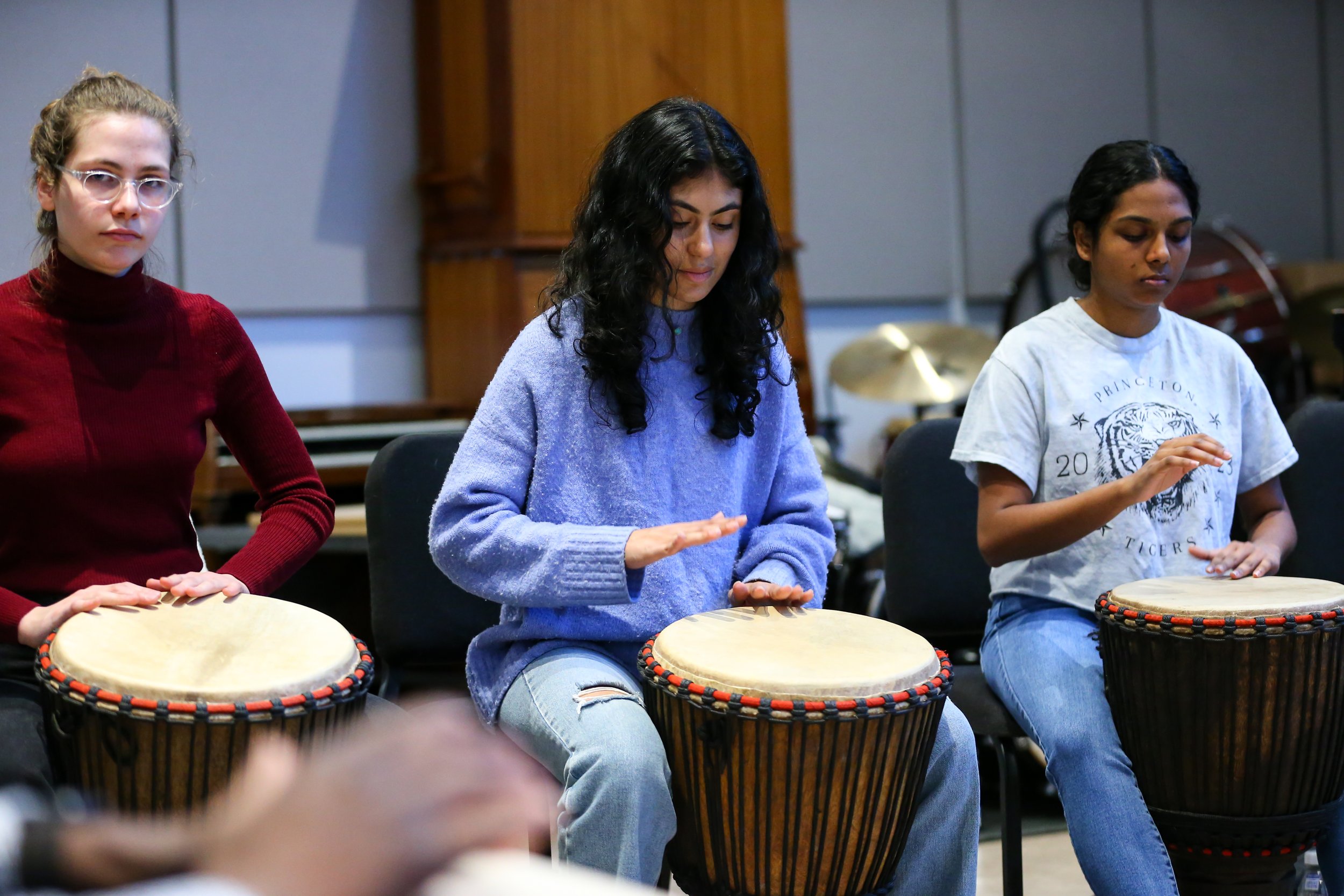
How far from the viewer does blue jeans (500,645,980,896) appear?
1668 millimetres

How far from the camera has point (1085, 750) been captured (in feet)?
6.45

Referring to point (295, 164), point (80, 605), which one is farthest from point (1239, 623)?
point (295, 164)

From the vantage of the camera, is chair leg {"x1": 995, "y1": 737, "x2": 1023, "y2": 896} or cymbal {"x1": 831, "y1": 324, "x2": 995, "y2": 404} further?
cymbal {"x1": 831, "y1": 324, "x2": 995, "y2": 404}

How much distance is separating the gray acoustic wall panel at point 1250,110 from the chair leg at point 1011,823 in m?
5.51

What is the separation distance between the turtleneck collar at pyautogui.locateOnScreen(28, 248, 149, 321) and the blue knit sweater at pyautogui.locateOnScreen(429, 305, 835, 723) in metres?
0.54

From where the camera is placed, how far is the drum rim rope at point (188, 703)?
1460mm

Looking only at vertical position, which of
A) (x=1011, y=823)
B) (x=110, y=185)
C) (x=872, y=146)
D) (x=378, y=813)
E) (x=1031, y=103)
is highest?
(x=1031, y=103)

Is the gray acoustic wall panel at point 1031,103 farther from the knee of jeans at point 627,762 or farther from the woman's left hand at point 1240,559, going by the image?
the knee of jeans at point 627,762

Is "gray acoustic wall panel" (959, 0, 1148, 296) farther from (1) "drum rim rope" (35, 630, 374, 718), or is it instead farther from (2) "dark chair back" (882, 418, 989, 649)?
(1) "drum rim rope" (35, 630, 374, 718)

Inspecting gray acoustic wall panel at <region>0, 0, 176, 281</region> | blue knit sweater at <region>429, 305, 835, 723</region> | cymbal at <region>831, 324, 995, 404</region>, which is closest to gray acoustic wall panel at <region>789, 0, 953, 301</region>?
cymbal at <region>831, 324, 995, 404</region>

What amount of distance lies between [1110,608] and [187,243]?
12.8 feet

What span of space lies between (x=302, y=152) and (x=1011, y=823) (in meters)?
3.91

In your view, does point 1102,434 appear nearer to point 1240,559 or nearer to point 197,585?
point 1240,559

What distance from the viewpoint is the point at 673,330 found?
2055 mm
